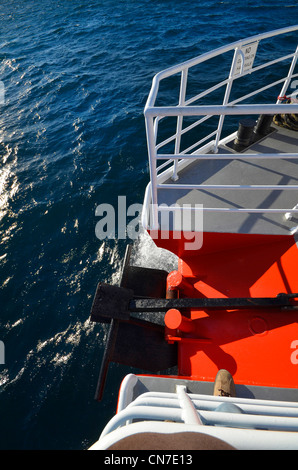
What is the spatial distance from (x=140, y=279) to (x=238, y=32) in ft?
55.8

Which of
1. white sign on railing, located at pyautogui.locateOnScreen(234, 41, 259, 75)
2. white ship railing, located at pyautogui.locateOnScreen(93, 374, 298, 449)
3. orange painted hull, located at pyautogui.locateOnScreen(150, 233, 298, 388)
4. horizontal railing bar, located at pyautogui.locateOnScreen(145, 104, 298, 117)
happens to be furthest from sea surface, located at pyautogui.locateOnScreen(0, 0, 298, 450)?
horizontal railing bar, located at pyautogui.locateOnScreen(145, 104, 298, 117)

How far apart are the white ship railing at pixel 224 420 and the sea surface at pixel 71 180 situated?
4063 millimetres

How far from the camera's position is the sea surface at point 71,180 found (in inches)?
209

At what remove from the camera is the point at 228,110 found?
Answer: 8.11 ft

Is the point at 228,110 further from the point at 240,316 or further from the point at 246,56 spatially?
the point at 240,316

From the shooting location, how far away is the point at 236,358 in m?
3.70

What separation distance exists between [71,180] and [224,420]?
8.81 metres

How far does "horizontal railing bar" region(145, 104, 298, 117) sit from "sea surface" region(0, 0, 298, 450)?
473cm

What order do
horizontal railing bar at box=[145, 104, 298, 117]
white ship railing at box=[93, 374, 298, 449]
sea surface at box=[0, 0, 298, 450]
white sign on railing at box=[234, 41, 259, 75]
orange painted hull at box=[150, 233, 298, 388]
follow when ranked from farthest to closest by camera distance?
sea surface at box=[0, 0, 298, 450] → white sign on railing at box=[234, 41, 259, 75] → orange painted hull at box=[150, 233, 298, 388] → horizontal railing bar at box=[145, 104, 298, 117] → white ship railing at box=[93, 374, 298, 449]

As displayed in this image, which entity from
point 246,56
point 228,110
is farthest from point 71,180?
point 228,110

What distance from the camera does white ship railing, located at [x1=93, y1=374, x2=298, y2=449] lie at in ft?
3.86

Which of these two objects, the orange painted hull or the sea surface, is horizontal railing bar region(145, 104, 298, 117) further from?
the sea surface

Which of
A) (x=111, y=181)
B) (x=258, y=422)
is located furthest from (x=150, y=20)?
(x=258, y=422)

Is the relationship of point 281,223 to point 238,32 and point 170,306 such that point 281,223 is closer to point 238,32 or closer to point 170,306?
point 170,306
